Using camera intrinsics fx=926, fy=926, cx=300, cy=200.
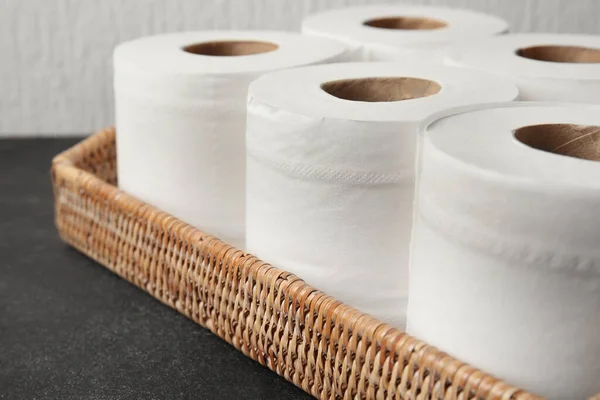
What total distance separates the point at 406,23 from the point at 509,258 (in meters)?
0.45

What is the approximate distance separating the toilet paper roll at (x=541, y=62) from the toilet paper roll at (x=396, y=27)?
4 cm

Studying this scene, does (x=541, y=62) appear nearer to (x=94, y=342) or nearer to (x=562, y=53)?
(x=562, y=53)

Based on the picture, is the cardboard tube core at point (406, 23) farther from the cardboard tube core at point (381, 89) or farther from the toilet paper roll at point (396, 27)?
the cardboard tube core at point (381, 89)

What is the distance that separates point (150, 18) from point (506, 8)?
387 mm

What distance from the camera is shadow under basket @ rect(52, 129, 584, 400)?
42 centimetres

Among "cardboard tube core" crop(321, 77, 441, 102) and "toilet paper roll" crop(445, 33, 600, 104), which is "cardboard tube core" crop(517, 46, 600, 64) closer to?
"toilet paper roll" crop(445, 33, 600, 104)

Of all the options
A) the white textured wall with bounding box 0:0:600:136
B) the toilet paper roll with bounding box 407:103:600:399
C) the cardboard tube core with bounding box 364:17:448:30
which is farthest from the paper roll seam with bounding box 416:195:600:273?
the white textured wall with bounding box 0:0:600:136

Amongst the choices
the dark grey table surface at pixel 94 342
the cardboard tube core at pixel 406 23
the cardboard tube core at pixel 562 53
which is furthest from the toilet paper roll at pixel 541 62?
the dark grey table surface at pixel 94 342

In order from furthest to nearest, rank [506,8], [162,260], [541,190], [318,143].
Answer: [506,8] < [162,260] < [318,143] < [541,190]

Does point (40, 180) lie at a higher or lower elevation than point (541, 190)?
lower

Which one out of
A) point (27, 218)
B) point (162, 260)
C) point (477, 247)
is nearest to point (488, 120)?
point (477, 247)

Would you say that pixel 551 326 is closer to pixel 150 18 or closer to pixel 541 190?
pixel 541 190

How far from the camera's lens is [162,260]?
0.61 metres

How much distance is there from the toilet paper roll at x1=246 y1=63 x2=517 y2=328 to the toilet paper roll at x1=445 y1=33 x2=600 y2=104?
28 millimetres
